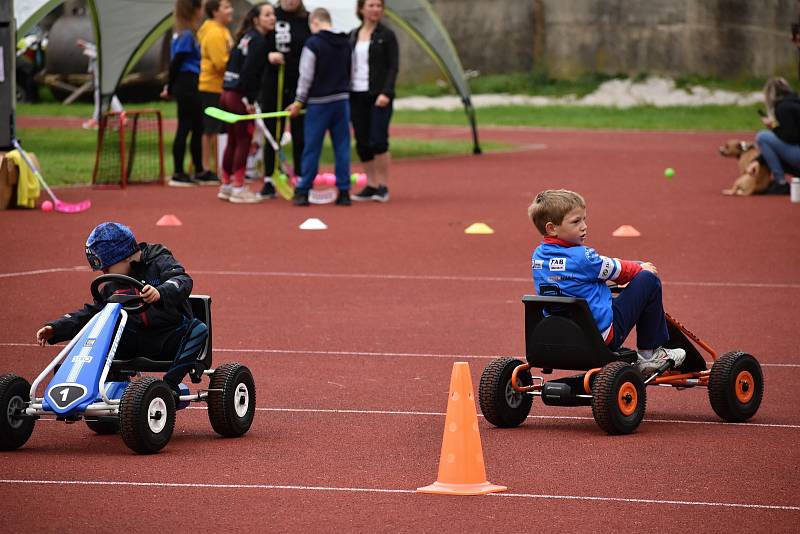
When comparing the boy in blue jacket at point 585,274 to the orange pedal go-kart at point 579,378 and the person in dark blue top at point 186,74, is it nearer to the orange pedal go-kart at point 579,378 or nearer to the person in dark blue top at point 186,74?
the orange pedal go-kart at point 579,378

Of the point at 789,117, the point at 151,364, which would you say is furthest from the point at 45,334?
the point at 789,117

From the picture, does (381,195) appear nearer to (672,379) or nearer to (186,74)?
(186,74)

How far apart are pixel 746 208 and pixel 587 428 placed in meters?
11.2

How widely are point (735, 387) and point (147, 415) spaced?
289 centimetres

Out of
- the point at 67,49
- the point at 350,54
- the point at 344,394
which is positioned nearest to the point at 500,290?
the point at 344,394

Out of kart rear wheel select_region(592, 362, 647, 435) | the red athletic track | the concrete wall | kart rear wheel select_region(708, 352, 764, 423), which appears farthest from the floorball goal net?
the concrete wall

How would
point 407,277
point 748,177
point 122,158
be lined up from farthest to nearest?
point 122,158, point 748,177, point 407,277

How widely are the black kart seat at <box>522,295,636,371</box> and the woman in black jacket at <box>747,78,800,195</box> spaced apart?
480 inches

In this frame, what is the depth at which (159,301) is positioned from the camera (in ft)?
22.7

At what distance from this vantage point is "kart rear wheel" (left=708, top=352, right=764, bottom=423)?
24.3 feet

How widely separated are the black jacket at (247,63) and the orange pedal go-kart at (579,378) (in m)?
10.9

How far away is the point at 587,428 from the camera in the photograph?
737 centimetres

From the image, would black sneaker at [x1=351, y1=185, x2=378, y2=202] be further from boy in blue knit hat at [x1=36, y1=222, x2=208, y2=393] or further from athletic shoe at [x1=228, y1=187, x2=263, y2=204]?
boy in blue knit hat at [x1=36, y1=222, x2=208, y2=393]

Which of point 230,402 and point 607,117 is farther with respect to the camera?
point 607,117
